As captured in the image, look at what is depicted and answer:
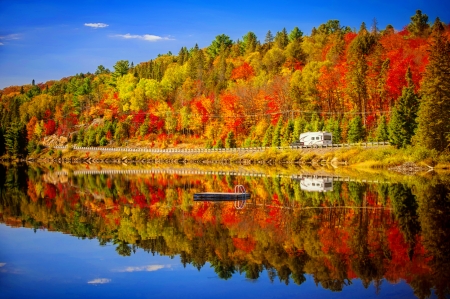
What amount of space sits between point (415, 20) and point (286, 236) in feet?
350

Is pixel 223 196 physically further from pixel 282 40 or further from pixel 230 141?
pixel 282 40

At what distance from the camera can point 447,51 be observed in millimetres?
52781

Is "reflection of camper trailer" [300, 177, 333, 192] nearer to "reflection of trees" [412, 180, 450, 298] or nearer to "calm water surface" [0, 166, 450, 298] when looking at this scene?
"calm water surface" [0, 166, 450, 298]

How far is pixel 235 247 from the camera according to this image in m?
17.2

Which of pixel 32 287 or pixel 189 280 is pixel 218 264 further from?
pixel 32 287

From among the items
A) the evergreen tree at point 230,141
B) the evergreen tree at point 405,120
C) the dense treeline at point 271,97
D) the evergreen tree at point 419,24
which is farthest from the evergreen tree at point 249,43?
the evergreen tree at point 405,120

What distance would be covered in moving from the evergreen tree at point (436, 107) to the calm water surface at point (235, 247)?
850 inches

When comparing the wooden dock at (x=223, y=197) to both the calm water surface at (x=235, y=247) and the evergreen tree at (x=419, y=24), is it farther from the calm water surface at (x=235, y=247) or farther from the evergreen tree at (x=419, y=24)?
the evergreen tree at (x=419, y=24)

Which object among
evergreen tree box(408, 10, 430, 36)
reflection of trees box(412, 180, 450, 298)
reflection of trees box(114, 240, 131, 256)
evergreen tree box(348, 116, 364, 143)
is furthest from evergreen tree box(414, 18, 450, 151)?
evergreen tree box(408, 10, 430, 36)

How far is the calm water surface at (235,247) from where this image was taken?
13367 millimetres

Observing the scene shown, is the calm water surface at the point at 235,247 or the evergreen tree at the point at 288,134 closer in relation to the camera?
the calm water surface at the point at 235,247

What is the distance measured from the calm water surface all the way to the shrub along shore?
72.5 ft

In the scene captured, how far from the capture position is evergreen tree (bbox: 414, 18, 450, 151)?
49.9 meters

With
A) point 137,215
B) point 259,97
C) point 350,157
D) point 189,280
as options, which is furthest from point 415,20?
point 189,280
